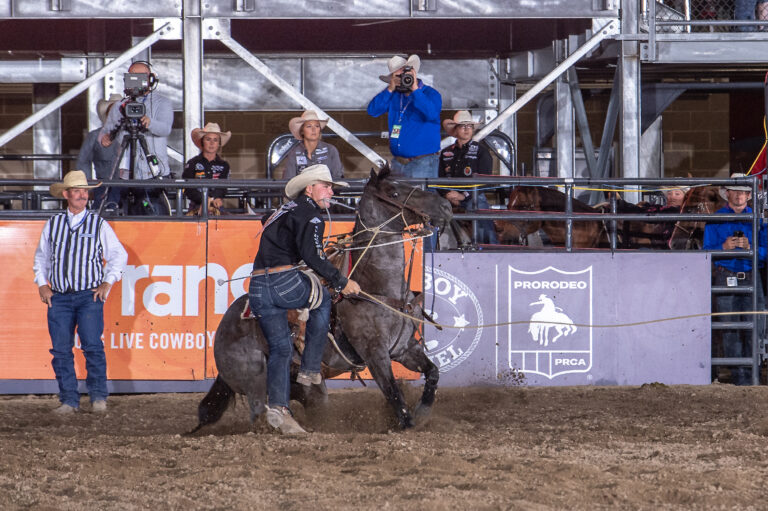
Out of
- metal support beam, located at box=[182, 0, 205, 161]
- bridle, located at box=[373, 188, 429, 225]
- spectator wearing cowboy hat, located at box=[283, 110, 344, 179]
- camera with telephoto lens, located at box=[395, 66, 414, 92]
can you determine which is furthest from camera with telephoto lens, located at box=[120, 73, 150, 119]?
bridle, located at box=[373, 188, 429, 225]

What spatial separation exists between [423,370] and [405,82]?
3.39 meters

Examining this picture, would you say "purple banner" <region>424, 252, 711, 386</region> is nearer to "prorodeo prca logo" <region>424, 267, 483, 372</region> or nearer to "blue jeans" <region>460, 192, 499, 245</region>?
"prorodeo prca logo" <region>424, 267, 483, 372</region>

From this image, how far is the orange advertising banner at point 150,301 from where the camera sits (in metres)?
9.54

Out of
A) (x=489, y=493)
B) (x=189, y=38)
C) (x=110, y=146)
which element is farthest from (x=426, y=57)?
(x=489, y=493)

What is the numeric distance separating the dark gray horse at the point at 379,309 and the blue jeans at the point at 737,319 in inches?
146

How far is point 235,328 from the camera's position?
7508 millimetres

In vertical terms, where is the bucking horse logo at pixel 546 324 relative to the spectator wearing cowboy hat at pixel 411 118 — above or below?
below

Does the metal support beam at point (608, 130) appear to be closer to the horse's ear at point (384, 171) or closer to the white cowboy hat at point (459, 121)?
the white cowboy hat at point (459, 121)

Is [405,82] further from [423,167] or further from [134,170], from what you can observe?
[134,170]

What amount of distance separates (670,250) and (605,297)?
79 centimetres

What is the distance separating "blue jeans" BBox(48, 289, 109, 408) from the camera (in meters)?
8.80

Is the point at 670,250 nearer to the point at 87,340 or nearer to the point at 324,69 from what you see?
the point at 87,340

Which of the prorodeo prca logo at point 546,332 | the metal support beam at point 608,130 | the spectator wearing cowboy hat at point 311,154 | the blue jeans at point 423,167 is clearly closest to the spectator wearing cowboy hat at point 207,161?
the spectator wearing cowboy hat at point 311,154

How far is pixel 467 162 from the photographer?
1081cm
